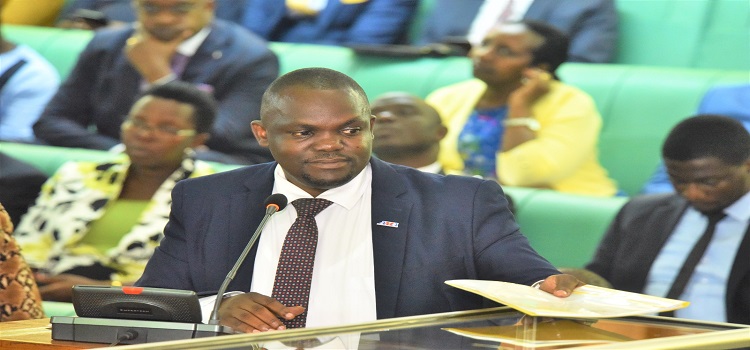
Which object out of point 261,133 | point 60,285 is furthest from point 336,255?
point 60,285

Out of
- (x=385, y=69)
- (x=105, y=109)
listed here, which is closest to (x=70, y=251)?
(x=105, y=109)

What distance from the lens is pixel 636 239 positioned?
3.56m

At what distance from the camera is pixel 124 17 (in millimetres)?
5379

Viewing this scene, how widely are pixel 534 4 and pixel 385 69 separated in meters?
0.64

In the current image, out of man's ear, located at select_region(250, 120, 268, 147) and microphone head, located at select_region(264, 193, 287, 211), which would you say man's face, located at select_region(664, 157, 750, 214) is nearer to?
man's ear, located at select_region(250, 120, 268, 147)

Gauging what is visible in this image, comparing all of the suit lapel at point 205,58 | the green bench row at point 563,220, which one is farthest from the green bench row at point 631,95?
the suit lapel at point 205,58

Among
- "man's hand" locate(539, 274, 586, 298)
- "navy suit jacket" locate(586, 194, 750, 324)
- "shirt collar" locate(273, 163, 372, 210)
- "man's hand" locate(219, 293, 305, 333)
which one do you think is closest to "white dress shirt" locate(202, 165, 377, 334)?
"shirt collar" locate(273, 163, 372, 210)

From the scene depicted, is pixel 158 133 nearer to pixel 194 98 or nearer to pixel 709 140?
pixel 194 98

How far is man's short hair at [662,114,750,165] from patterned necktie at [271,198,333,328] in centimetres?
151

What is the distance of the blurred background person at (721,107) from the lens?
3.77 metres

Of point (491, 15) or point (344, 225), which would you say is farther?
point (491, 15)

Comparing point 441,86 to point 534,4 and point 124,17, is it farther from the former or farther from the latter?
point 124,17

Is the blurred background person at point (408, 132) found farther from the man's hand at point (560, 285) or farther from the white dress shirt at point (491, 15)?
the man's hand at point (560, 285)

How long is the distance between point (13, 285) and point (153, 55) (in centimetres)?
186
